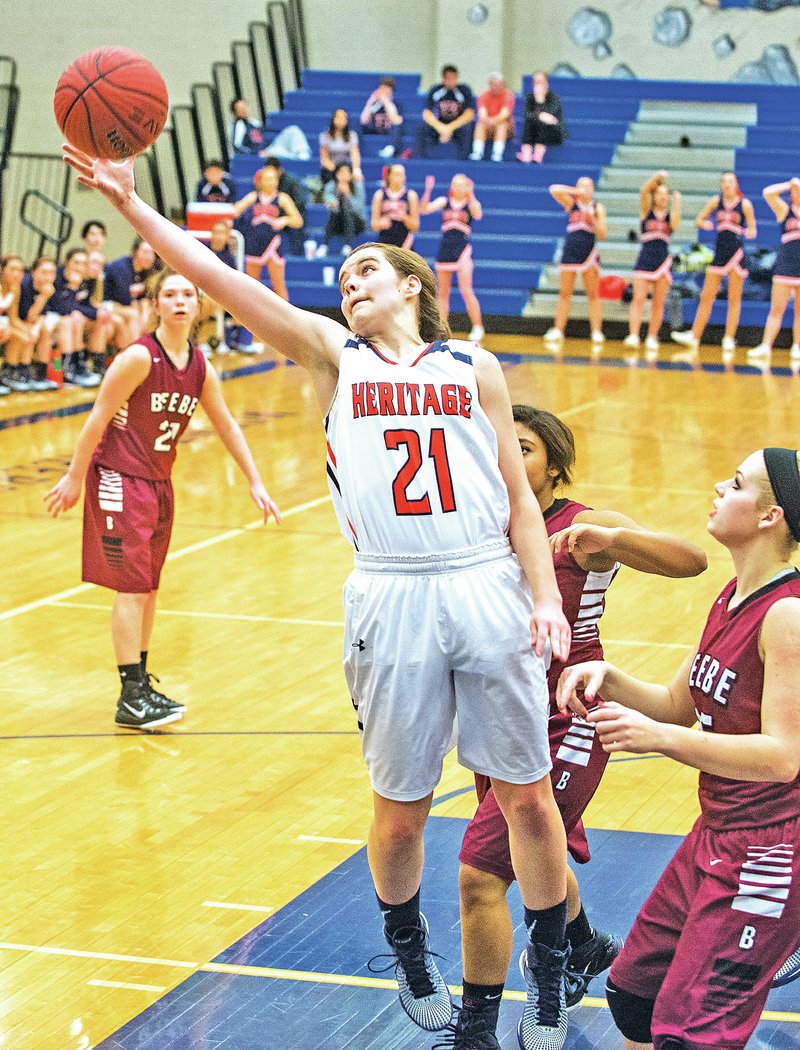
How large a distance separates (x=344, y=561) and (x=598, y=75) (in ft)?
54.6

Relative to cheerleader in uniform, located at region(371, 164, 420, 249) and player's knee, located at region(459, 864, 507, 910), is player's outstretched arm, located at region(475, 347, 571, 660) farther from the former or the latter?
cheerleader in uniform, located at region(371, 164, 420, 249)

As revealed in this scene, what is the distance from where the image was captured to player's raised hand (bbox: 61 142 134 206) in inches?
132

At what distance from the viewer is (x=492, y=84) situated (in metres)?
20.5

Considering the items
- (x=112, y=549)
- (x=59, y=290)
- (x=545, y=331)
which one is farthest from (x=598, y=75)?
(x=112, y=549)

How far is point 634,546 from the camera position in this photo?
11.5 ft

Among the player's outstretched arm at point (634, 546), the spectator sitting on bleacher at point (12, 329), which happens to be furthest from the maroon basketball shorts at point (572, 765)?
the spectator sitting on bleacher at point (12, 329)

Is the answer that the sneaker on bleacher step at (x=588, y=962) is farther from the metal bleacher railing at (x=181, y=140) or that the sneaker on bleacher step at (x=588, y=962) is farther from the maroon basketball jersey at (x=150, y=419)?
the metal bleacher railing at (x=181, y=140)

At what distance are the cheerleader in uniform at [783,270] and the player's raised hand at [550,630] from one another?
1408 cm

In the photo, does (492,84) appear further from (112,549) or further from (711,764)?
(711,764)

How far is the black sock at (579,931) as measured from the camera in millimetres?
3867

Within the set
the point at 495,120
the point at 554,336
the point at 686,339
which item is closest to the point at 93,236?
the point at 554,336

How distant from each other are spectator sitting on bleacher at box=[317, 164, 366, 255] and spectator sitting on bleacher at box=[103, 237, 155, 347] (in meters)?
4.34

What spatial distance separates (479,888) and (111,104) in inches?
77.4

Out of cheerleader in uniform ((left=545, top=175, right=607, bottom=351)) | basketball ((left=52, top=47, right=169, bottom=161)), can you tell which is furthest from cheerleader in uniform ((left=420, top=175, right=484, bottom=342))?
basketball ((left=52, top=47, right=169, bottom=161))
